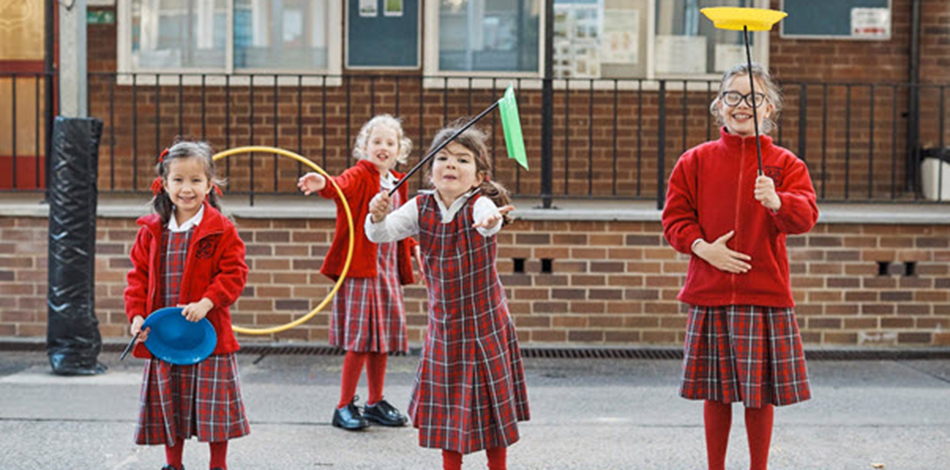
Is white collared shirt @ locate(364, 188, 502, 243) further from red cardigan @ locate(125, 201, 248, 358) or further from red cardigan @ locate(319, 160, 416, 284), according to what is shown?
red cardigan @ locate(319, 160, 416, 284)

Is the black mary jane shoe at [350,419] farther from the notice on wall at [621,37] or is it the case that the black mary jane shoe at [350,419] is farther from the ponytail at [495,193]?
the notice on wall at [621,37]

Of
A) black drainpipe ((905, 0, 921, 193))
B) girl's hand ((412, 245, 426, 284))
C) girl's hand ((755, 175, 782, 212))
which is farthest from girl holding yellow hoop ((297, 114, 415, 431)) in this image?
black drainpipe ((905, 0, 921, 193))

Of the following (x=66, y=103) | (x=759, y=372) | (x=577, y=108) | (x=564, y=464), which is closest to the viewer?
(x=759, y=372)

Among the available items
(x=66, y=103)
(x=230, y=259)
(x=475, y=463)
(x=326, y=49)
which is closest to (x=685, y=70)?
(x=326, y=49)

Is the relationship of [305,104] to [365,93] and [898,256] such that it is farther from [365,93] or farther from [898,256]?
[898,256]

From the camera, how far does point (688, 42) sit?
34.6 ft

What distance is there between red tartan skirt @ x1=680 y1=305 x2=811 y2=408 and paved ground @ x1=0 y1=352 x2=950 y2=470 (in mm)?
827

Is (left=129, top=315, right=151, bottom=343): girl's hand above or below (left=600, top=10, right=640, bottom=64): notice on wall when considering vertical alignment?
below

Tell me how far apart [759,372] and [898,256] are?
439 centimetres

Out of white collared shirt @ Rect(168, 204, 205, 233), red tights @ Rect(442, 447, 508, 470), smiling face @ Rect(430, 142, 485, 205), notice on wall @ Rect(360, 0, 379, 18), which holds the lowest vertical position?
red tights @ Rect(442, 447, 508, 470)

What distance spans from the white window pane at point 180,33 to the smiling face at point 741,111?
266 inches

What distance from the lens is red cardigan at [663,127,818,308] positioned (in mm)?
4379

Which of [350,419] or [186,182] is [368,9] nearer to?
[350,419]

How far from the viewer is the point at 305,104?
10.4 m
